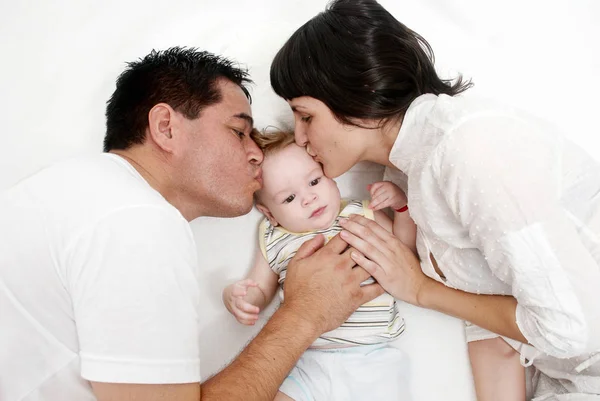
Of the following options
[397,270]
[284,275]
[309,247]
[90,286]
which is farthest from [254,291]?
[90,286]

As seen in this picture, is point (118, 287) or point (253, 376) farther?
point (253, 376)

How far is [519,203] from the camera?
1064 mm

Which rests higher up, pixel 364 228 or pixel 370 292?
pixel 364 228

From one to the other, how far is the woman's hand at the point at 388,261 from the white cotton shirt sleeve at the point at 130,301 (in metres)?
0.61

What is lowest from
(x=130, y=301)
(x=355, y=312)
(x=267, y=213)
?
(x=355, y=312)

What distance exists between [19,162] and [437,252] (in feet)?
4.38

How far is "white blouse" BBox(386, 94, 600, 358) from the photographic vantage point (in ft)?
3.52

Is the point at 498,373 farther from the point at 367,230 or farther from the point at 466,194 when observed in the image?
the point at 466,194

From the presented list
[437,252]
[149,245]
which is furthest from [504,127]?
[149,245]

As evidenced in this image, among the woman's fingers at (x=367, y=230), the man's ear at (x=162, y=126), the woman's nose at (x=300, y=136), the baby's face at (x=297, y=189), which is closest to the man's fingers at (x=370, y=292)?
the woman's fingers at (x=367, y=230)

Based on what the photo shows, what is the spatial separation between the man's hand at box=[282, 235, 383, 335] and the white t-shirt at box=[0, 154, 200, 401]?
383 millimetres

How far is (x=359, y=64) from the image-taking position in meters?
1.32

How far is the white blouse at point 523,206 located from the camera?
1.07m

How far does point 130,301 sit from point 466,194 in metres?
0.72
